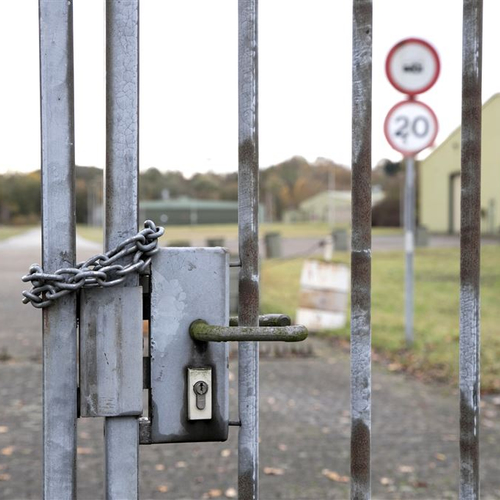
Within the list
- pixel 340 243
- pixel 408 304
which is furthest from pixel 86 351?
pixel 340 243

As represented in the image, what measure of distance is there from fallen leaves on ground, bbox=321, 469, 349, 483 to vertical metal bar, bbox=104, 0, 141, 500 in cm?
315

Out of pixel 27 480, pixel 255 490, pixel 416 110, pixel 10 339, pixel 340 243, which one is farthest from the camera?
pixel 340 243

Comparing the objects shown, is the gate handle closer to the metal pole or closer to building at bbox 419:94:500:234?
the metal pole

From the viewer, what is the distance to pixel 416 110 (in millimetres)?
7332

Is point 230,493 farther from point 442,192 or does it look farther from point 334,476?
point 442,192

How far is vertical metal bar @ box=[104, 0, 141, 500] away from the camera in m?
1.23

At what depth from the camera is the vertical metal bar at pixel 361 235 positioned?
1.33 meters

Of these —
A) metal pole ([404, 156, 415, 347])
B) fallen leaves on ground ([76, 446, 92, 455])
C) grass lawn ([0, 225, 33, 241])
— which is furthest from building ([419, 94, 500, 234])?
fallen leaves on ground ([76, 446, 92, 455])

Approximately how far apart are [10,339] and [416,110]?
201 inches

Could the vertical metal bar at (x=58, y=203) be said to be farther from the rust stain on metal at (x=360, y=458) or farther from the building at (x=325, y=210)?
the building at (x=325, y=210)

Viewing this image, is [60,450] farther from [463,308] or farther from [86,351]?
[463,308]

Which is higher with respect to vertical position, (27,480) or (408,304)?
(408,304)

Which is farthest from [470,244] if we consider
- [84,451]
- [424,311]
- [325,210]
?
[325,210]

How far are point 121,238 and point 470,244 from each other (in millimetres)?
614
